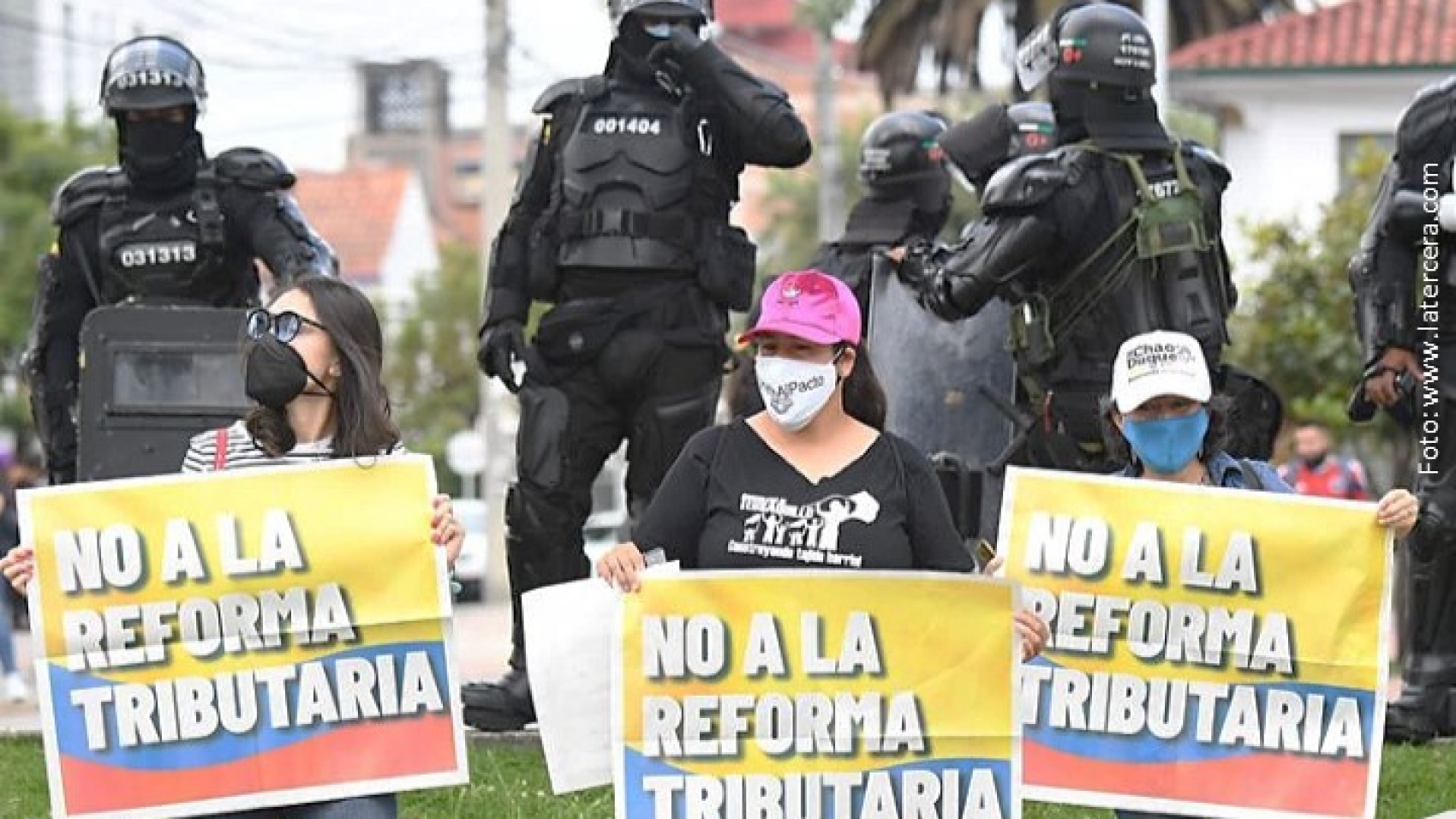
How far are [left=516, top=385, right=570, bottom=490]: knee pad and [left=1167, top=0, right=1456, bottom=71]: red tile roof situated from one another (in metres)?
34.6

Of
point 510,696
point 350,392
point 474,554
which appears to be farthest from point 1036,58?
point 474,554

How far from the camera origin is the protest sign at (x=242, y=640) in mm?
6496

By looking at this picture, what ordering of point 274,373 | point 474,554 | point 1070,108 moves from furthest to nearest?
point 474,554, point 1070,108, point 274,373

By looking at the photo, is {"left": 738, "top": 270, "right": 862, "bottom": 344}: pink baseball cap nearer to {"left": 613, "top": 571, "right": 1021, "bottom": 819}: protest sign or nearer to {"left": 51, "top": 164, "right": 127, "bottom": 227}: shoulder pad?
{"left": 613, "top": 571, "right": 1021, "bottom": 819}: protest sign

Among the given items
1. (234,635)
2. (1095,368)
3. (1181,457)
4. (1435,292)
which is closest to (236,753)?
(234,635)

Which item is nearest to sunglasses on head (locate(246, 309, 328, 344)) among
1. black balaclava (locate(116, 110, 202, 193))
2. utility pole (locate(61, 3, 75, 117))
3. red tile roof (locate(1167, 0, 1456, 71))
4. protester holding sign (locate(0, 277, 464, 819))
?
protester holding sign (locate(0, 277, 464, 819))

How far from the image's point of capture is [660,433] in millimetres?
10547

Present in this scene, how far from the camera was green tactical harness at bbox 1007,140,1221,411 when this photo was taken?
9891mm

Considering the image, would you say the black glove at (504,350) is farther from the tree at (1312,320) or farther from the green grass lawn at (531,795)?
the tree at (1312,320)

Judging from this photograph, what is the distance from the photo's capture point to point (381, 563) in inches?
259

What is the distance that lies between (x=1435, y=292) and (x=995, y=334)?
1.86 meters

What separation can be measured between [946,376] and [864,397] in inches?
186

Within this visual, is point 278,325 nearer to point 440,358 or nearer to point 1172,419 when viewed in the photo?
point 1172,419

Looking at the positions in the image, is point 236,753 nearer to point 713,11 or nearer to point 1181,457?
point 1181,457
